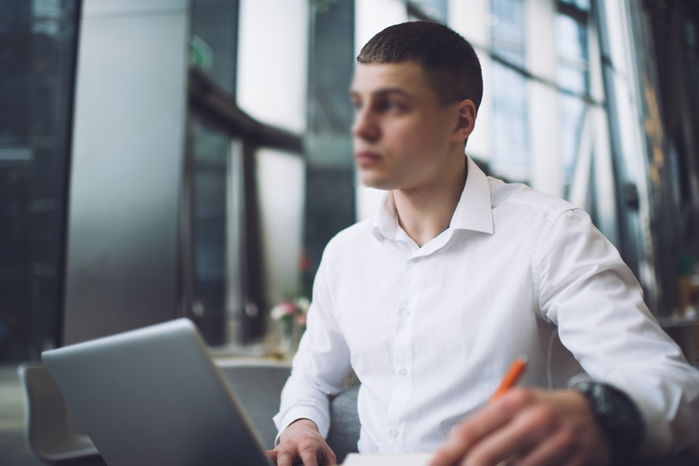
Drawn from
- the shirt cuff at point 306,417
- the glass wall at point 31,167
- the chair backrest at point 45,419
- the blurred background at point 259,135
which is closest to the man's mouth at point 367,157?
the shirt cuff at point 306,417

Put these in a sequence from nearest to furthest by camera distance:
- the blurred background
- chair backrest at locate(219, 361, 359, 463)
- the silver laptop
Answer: the silver laptop → chair backrest at locate(219, 361, 359, 463) → the blurred background

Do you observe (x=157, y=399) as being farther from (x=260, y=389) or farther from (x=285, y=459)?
(x=260, y=389)

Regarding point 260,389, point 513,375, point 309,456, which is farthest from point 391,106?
point 260,389

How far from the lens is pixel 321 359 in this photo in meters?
1.43

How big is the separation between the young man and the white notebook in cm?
18

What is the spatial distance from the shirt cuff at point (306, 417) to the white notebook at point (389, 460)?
508mm

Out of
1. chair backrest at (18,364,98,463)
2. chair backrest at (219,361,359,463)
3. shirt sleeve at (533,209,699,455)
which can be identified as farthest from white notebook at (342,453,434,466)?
chair backrest at (18,364,98,463)

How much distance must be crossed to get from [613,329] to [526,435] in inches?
14.5

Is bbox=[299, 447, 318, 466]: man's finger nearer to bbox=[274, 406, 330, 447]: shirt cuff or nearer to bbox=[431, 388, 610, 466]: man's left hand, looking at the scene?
bbox=[274, 406, 330, 447]: shirt cuff

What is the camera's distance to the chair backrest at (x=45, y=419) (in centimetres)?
249

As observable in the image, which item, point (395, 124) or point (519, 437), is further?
point (395, 124)

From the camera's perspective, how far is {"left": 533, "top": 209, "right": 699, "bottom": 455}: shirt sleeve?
83cm

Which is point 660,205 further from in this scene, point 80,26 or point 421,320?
point 421,320

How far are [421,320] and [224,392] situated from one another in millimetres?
534
